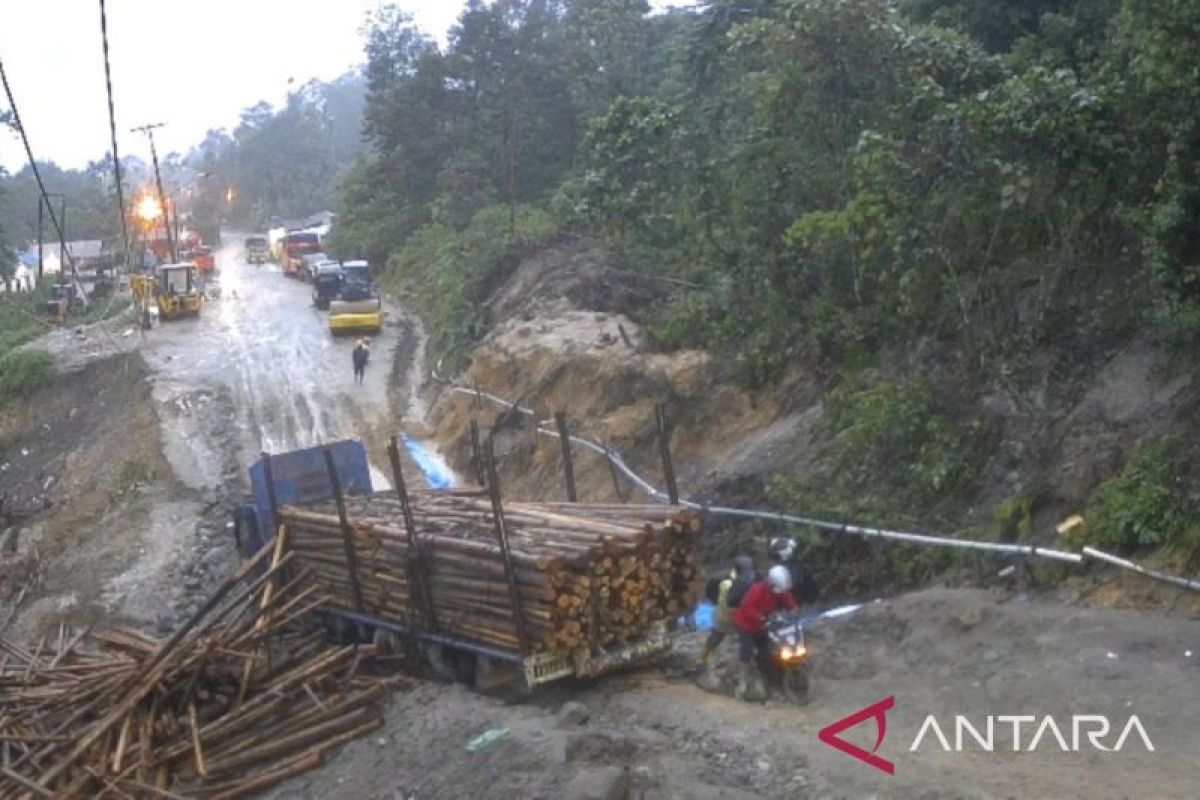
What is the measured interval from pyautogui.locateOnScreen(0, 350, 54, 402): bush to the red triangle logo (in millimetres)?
33982

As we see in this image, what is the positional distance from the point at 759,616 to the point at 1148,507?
401 cm

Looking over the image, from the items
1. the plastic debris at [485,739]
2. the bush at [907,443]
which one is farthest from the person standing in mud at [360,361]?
the plastic debris at [485,739]

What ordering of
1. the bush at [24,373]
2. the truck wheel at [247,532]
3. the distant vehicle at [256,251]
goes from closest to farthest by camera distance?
1. the truck wheel at [247,532]
2. the bush at [24,373]
3. the distant vehicle at [256,251]

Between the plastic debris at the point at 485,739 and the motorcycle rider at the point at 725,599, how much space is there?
216 centimetres

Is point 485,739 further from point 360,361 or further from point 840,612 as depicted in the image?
point 360,361

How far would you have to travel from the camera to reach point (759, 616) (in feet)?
38.2

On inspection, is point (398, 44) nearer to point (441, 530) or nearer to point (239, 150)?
point (239, 150)

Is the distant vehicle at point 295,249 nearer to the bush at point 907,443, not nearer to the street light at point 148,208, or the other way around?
the street light at point 148,208

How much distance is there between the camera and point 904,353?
19.4 metres

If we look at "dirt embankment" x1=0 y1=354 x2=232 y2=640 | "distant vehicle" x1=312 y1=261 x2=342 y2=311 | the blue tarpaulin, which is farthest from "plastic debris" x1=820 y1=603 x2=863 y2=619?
"distant vehicle" x1=312 y1=261 x2=342 y2=311

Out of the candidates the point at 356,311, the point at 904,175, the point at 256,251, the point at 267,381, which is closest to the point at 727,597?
the point at 904,175

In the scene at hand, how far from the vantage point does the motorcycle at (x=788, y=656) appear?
1157cm

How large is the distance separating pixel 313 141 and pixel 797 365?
109 meters

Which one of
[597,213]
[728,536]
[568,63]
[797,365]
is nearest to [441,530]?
[728,536]
